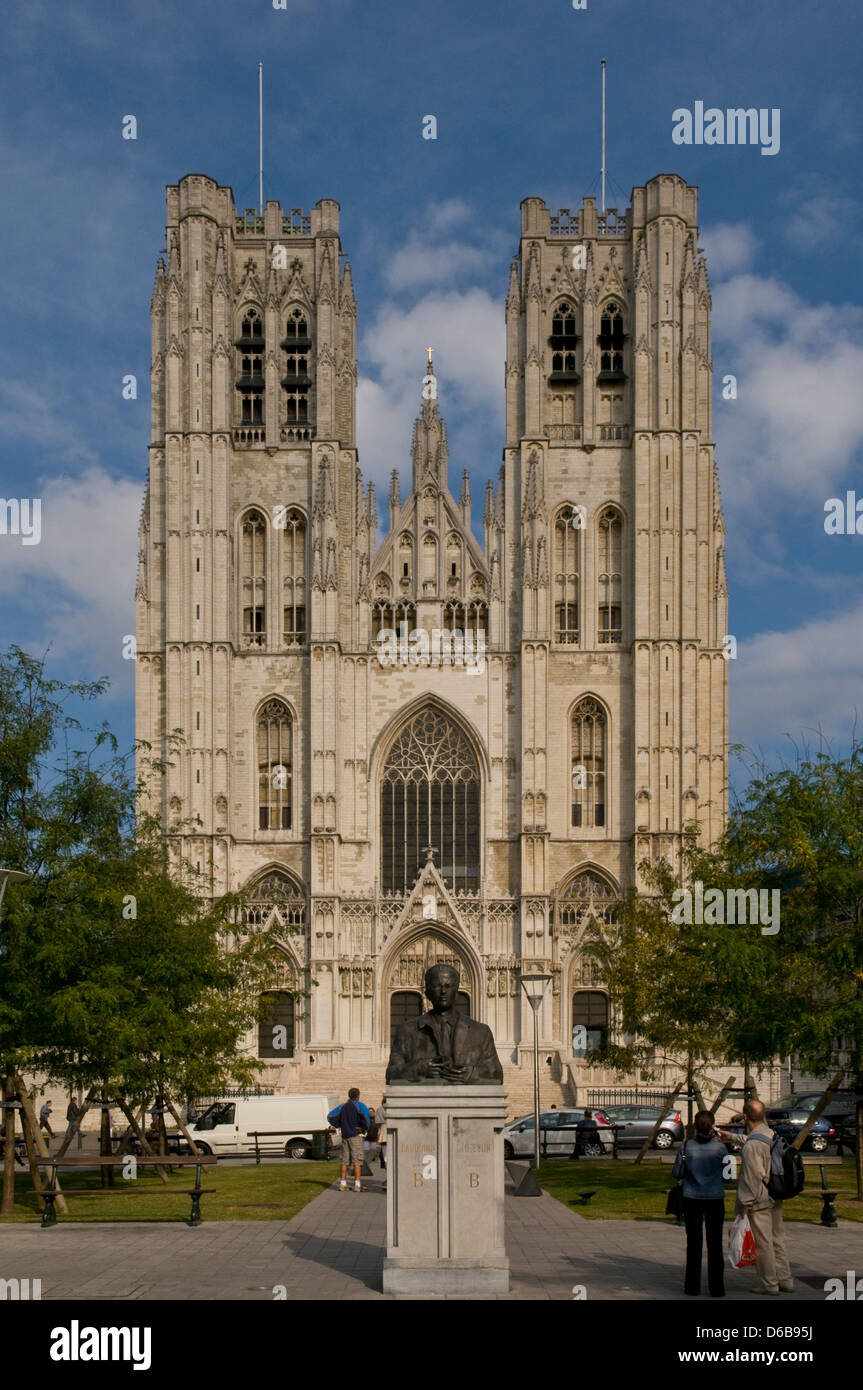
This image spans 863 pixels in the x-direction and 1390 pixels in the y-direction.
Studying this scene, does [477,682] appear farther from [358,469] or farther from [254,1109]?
[254,1109]

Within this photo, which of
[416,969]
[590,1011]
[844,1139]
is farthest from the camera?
[416,969]

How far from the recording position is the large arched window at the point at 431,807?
54531 mm

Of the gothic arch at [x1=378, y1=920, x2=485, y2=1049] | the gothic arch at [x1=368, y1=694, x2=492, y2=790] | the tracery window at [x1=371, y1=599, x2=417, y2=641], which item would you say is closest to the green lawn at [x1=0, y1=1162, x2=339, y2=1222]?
the gothic arch at [x1=378, y1=920, x2=485, y2=1049]

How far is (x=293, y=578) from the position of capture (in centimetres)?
5606

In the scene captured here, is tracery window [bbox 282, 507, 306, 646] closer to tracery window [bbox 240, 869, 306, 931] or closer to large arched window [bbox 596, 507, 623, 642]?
tracery window [bbox 240, 869, 306, 931]

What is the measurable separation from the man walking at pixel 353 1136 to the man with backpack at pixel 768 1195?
39.4 ft

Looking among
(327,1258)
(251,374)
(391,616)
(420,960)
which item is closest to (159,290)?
(251,374)

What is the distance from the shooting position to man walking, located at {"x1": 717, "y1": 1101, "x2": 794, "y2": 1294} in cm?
1383

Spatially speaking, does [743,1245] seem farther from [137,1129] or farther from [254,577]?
[254,577]

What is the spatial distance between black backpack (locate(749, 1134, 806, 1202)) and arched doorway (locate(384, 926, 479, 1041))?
39.4 metres

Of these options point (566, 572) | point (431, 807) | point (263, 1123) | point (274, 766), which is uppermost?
point (566, 572)

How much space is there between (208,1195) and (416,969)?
29.9m
